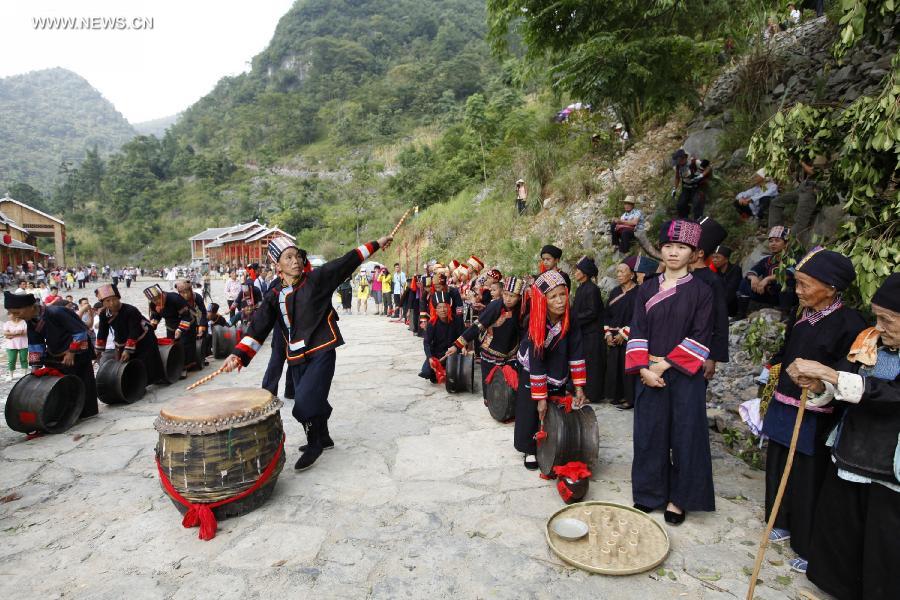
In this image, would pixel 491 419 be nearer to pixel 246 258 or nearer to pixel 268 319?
pixel 268 319

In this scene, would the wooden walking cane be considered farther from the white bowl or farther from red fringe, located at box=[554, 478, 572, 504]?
red fringe, located at box=[554, 478, 572, 504]

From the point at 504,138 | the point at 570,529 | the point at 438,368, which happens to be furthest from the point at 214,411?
the point at 504,138

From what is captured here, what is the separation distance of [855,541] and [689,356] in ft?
4.18

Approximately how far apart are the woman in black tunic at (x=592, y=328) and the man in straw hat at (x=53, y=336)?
6.08 meters

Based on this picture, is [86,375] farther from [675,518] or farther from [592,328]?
[675,518]

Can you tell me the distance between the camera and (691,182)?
27.8 feet

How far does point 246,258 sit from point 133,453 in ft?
165

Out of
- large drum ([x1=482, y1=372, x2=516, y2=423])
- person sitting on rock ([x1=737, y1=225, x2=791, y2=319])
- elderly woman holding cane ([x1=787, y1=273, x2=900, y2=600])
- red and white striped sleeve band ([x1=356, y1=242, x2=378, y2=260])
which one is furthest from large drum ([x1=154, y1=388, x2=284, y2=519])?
person sitting on rock ([x1=737, y1=225, x2=791, y2=319])

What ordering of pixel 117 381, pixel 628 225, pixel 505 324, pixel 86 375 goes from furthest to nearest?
pixel 628 225
pixel 117 381
pixel 86 375
pixel 505 324

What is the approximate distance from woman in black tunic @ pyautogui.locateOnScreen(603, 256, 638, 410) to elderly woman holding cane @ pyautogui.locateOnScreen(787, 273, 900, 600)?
10.0ft

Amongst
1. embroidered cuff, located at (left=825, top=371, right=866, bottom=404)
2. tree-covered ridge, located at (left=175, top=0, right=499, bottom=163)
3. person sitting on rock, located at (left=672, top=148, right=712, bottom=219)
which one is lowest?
embroidered cuff, located at (left=825, top=371, right=866, bottom=404)

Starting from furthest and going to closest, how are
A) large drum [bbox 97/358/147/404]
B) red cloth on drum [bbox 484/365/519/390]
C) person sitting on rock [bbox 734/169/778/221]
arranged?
person sitting on rock [bbox 734/169/778/221] < large drum [bbox 97/358/147/404] < red cloth on drum [bbox 484/365/519/390]

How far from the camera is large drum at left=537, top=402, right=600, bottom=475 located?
402 centimetres

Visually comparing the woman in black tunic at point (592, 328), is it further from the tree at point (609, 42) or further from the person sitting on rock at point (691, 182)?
the tree at point (609, 42)
